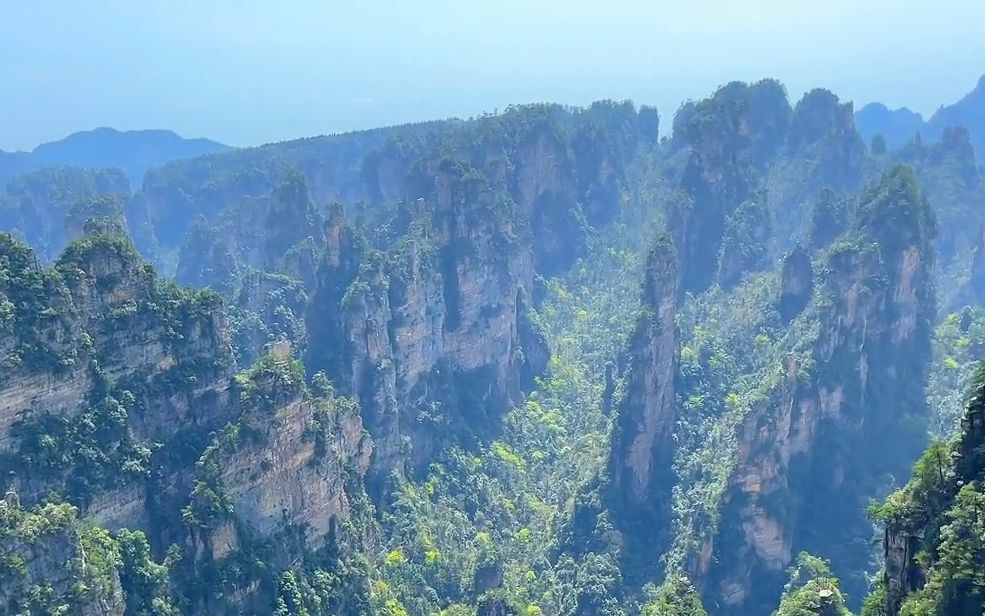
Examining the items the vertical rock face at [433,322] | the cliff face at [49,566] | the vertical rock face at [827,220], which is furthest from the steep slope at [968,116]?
the cliff face at [49,566]

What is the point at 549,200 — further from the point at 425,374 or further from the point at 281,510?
the point at 281,510

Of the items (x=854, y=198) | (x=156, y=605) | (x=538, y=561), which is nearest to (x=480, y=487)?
(x=538, y=561)

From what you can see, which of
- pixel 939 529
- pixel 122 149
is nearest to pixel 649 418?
pixel 939 529

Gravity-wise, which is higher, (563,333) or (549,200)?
(549,200)

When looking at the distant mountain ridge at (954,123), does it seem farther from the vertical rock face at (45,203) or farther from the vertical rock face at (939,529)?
the vertical rock face at (45,203)

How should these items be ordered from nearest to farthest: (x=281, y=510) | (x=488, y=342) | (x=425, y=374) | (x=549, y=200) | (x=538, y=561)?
(x=281, y=510), (x=538, y=561), (x=425, y=374), (x=488, y=342), (x=549, y=200)

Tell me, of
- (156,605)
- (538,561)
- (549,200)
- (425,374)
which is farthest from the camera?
(549,200)
